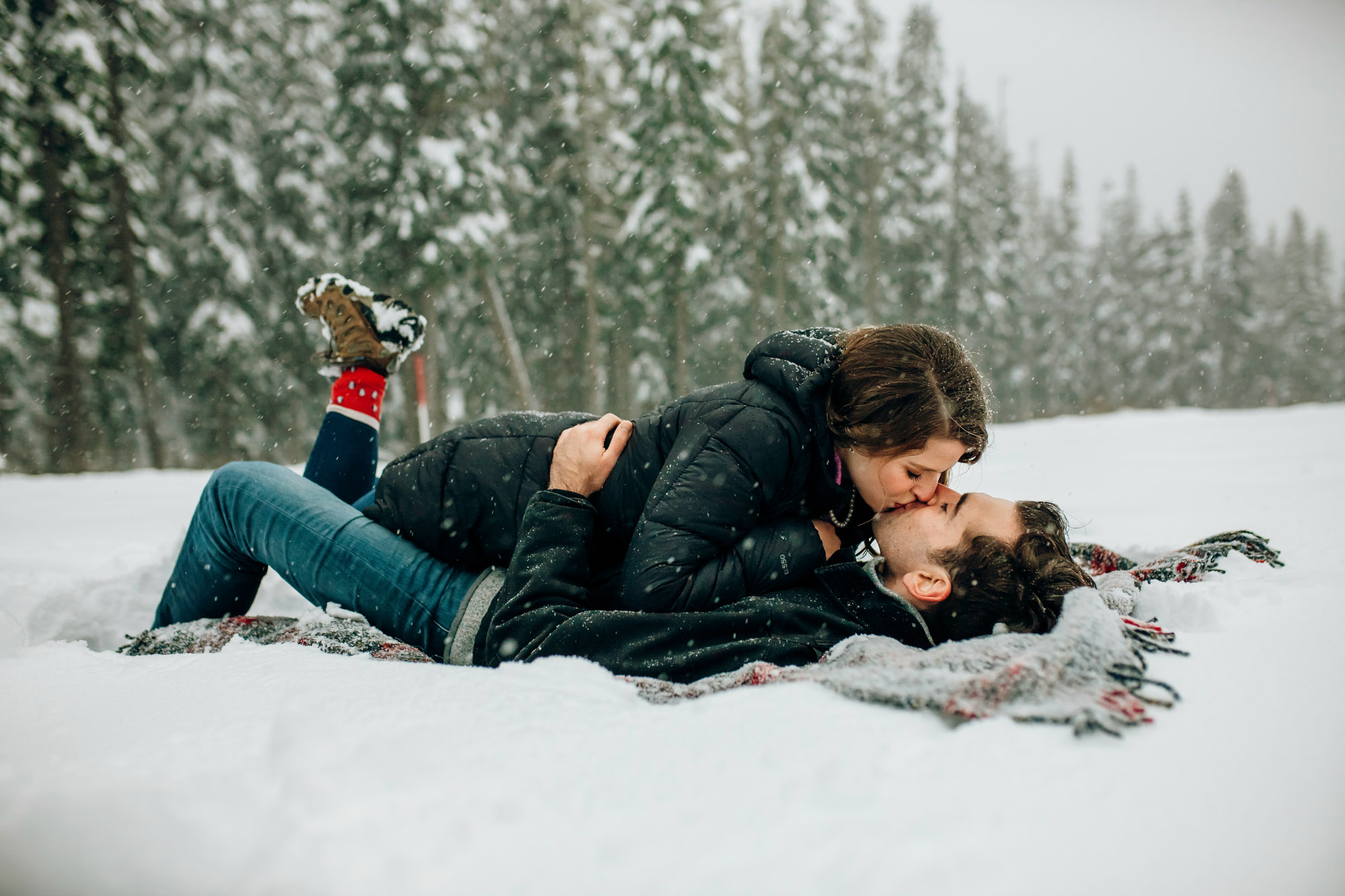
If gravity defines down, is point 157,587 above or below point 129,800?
below

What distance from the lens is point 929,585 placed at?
2211mm

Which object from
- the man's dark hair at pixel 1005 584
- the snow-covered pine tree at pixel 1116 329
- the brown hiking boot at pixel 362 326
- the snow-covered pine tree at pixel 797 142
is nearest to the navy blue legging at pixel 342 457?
the brown hiking boot at pixel 362 326

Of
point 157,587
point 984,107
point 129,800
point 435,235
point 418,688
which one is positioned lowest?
point 157,587

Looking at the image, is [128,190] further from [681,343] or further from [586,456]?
[586,456]

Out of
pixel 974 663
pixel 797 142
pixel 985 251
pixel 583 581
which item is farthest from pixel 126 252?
pixel 985 251

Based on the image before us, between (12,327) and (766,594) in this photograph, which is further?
(12,327)

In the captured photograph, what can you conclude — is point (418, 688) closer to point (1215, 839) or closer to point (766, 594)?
point (766, 594)

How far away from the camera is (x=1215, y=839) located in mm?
1074

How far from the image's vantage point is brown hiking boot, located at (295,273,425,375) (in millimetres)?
3133

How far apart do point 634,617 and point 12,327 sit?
690 inches

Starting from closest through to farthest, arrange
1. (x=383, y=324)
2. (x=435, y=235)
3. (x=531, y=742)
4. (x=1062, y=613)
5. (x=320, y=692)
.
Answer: (x=531, y=742) < (x=320, y=692) < (x=1062, y=613) < (x=383, y=324) < (x=435, y=235)

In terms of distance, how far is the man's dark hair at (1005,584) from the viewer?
6.92 ft

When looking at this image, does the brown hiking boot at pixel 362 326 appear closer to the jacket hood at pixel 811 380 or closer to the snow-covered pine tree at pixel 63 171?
the jacket hood at pixel 811 380

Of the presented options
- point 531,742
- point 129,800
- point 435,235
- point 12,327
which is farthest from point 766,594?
point 12,327
